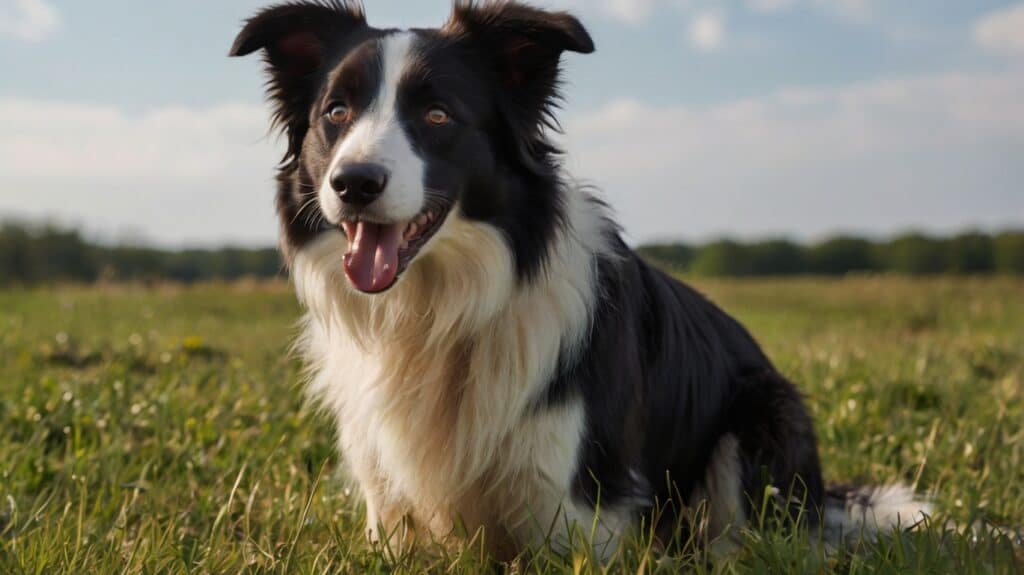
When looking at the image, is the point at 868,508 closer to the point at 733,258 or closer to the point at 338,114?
the point at 338,114

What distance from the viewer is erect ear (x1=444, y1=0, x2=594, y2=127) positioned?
11.3 feet

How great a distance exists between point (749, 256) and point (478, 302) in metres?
32.2

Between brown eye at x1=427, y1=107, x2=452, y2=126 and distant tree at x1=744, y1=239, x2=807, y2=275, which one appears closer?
brown eye at x1=427, y1=107, x2=452, y2=126

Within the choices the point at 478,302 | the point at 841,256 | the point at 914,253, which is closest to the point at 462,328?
the point at 478,302

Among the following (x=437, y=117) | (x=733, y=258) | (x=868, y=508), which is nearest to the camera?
(x=437, y=117)

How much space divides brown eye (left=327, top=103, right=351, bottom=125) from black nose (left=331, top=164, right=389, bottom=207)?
1.34 ft

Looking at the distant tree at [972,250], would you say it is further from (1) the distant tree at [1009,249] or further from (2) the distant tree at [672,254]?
(2) the distant tree at [672,254]

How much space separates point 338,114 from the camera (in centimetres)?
332

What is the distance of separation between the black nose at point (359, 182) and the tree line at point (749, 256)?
17.4 metres

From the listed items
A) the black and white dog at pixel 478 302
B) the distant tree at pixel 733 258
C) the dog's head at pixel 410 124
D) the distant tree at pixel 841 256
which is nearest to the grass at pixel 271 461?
the black and white dog at pixel 478 302

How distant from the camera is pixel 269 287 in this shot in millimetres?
18641

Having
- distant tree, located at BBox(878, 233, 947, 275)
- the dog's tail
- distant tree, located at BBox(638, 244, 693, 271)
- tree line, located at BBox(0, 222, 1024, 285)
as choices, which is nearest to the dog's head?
the dog's tail

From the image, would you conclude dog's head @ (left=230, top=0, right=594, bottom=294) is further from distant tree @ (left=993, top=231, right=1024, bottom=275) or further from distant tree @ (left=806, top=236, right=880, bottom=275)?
distant tree @ (left=993, top=231, right=1024, bottom=275)

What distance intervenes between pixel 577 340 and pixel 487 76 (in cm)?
101
